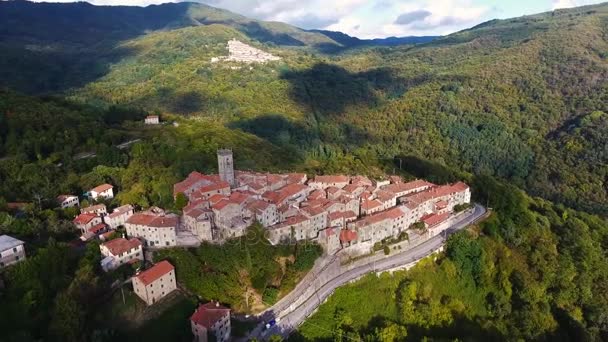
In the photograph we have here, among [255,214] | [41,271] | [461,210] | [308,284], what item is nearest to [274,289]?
[308,284]

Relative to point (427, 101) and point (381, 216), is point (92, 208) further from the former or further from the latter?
point (427, 101)

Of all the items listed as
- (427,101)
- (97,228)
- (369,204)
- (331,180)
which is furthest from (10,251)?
(427,101)

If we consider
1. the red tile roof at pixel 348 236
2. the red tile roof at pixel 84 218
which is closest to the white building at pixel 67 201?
the red tile roof at pixel 84 218

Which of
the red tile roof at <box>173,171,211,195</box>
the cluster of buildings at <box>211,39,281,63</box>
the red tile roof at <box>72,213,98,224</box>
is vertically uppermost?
the cluster of buildings at <box>211,39,281,63</box>

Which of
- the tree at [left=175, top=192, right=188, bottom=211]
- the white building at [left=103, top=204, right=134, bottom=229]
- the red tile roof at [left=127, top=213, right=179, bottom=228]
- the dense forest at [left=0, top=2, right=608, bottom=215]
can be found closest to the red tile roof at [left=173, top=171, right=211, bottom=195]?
the tree at [left=175, top=192, right=188, bottom=211]

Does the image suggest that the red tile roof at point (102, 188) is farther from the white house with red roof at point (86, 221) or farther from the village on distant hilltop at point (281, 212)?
the white house with red roof at point (86, 221)

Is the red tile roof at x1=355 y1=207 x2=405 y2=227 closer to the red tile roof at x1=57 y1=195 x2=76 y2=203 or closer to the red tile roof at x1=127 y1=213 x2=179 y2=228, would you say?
the red tile roof at x1=127 y1=213 x2=179 y2=228

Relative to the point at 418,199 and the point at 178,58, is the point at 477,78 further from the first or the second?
the point at 418,199
